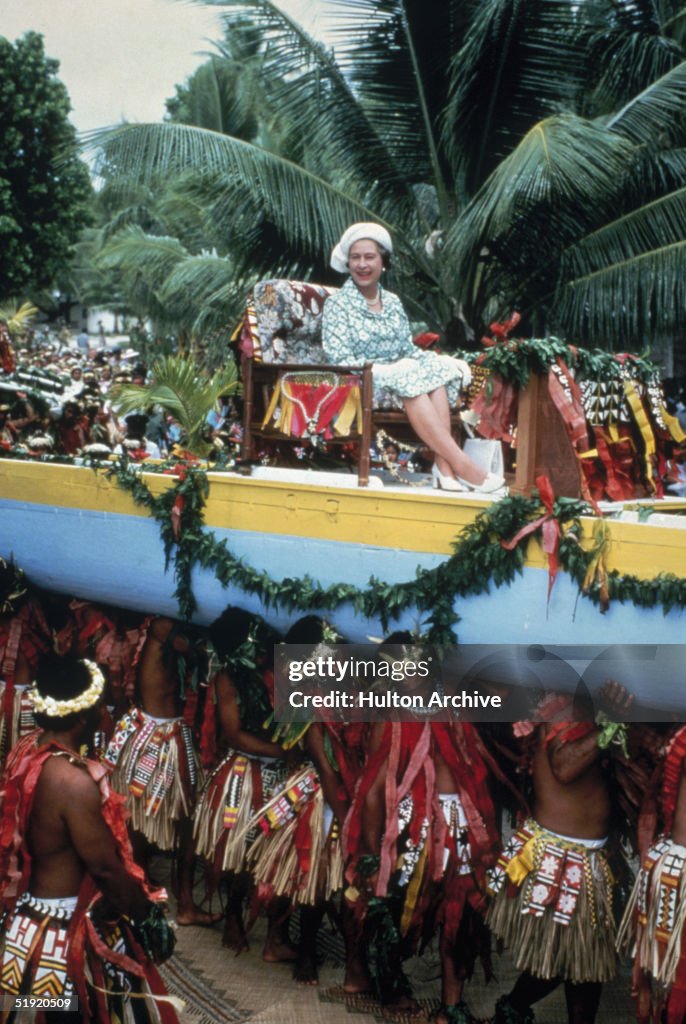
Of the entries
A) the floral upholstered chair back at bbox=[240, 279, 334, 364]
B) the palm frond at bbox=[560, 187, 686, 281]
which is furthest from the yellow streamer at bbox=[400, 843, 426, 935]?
the palm frond at bbox=[560, 187, 686, 281]

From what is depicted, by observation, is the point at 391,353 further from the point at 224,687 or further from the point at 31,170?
the point at 31,170

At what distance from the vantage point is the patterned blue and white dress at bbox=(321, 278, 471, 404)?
13.6 feet

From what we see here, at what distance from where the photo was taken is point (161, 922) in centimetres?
308

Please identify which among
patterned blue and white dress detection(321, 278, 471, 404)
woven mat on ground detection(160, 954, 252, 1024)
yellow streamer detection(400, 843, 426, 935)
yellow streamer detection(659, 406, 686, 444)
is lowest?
woven mat on ground detection(160, 954, 252, 1024)

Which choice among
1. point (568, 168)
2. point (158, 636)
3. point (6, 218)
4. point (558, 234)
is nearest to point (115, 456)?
point (158, 636)

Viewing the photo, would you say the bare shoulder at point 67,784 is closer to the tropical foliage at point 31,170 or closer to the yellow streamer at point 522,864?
the yellow streamer at point 522,864

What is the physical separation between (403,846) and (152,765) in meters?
1.26

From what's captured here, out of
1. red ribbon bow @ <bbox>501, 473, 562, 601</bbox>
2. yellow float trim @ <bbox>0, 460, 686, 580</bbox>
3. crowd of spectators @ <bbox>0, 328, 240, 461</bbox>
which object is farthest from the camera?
crowd of spectators @ <bbox>0, 328, 240, 461</bbox>

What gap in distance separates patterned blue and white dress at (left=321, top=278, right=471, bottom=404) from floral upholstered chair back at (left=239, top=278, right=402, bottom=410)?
0.54ft

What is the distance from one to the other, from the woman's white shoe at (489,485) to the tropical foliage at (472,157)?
159 inches

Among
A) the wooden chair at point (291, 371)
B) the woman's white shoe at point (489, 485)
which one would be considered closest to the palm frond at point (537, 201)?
the wooden chair at point (291, 371)

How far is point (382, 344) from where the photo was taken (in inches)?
172

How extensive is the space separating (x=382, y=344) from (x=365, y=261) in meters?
0.35

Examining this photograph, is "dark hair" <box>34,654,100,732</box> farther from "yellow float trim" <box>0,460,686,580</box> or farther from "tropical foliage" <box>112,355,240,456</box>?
"tropical foliage" <box>112,355,240,456</box>
